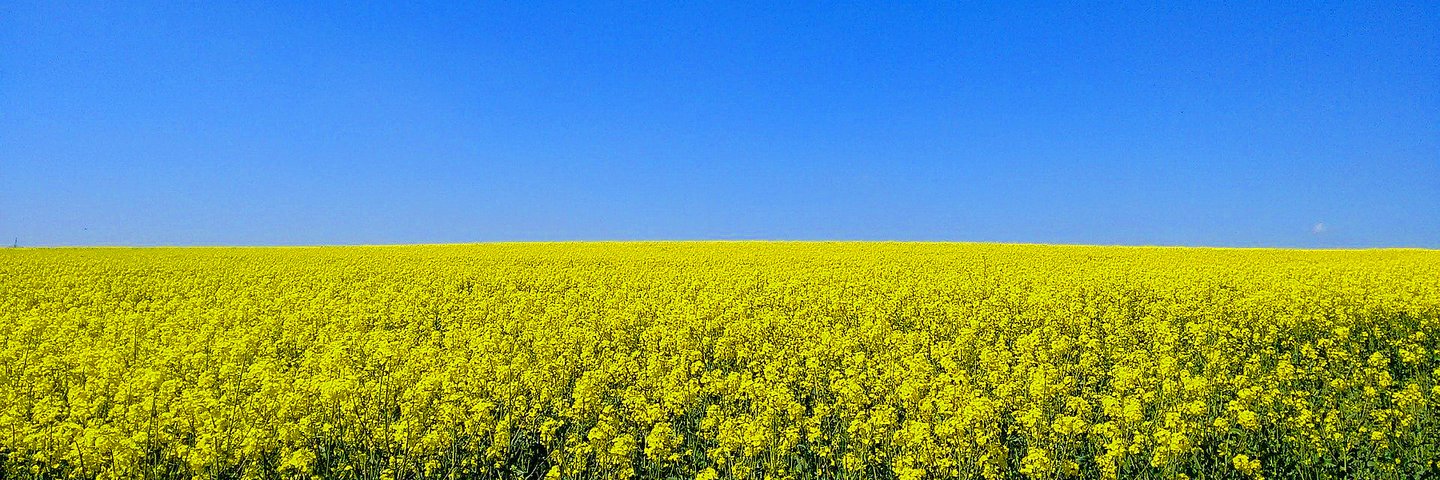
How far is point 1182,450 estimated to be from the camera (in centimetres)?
507

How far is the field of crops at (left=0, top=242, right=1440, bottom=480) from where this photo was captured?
5500mm

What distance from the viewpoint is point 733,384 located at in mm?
6824

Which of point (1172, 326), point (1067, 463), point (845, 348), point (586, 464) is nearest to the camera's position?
point (1067, 463)

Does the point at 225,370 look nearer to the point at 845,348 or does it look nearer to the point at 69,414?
the point at 69,414

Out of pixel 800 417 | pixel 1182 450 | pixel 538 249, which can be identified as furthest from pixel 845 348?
pixel 538 249

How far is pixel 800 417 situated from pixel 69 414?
6.12 meters

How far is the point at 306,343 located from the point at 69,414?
3.63m

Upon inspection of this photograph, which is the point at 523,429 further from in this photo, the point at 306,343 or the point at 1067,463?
the point at 306,343

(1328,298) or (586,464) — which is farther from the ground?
(1328,298)

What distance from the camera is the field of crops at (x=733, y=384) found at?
18.0ft

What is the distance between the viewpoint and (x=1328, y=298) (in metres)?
13.2

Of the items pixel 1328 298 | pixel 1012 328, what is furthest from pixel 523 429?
pixel 1328 298

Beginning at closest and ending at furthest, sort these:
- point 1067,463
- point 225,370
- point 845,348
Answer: point 1067,463, point 225,370, point 845,348

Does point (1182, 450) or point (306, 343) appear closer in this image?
point (1182, 450)
